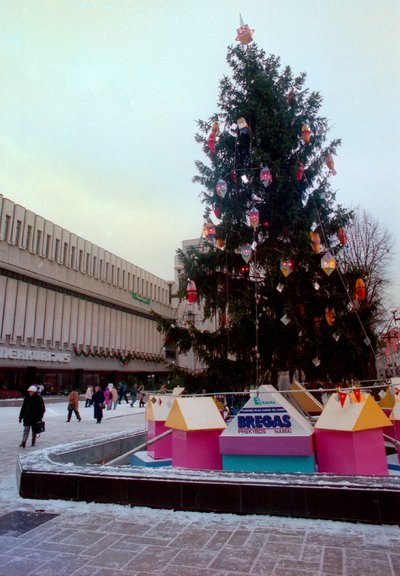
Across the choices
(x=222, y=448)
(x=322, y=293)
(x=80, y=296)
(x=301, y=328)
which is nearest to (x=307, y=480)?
(x=222, y=448)

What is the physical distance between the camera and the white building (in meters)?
36.5

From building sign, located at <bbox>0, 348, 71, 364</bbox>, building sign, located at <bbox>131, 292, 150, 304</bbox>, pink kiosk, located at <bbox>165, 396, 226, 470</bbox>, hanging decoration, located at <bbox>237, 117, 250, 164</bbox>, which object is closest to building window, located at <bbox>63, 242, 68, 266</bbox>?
building sign, located at <bbox>0, 348, 71, 364</bbox>

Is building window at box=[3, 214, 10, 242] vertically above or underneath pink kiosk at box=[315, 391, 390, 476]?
above

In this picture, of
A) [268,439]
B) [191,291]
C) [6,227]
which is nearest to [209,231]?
[191,291]

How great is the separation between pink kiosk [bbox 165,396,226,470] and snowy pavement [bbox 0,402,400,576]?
1.90 metres

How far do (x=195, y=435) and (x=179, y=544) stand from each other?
9.45 feet

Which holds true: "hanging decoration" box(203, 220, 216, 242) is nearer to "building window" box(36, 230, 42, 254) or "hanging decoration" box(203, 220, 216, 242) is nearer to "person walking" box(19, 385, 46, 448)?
"person walking" box(19, 385, 46, 448)

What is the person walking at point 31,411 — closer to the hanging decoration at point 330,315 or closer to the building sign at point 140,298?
the hanging decoration at point 330,315

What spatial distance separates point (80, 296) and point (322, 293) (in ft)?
130

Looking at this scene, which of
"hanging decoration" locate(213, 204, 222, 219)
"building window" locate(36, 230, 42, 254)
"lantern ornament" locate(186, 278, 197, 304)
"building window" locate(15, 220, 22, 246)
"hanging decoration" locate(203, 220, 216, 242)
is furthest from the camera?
"building window" locate(36, 230, 42, 254)

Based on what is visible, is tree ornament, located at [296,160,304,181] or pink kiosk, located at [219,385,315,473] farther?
tree ornament, located at [296,160,304,181]

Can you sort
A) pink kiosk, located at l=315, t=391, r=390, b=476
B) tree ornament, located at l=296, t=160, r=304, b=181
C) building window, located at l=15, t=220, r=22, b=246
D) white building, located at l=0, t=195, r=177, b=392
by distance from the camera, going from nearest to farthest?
pink kiosk, located at l=315, t=391, r=390, b=476 → tree ornament, located at l=296, t=160, r=304, b=181 → white building, located at l=0, t=195, r=177, b=392 → building window, located at l=15, t=220, r=22, b=246

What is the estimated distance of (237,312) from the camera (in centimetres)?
944

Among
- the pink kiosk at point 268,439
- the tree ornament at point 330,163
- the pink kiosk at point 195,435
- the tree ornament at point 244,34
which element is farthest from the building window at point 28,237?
the pink kiosk at point 268,439
